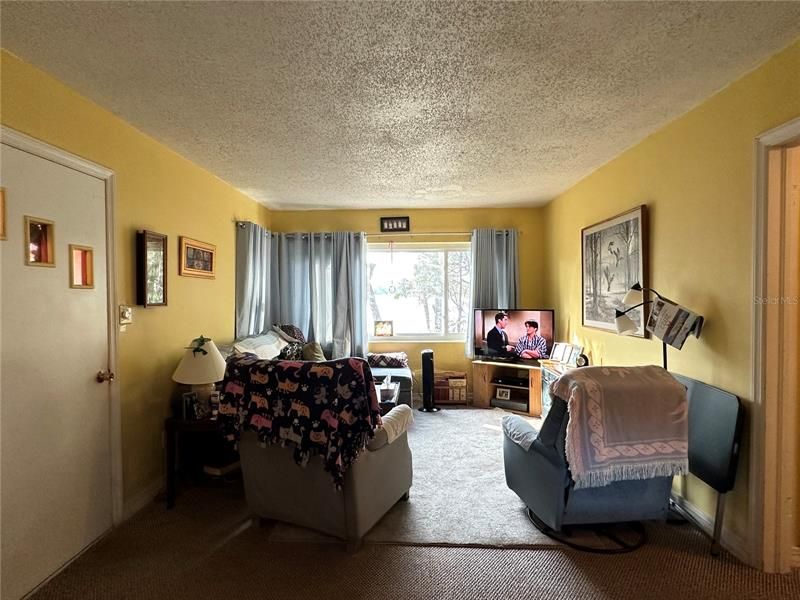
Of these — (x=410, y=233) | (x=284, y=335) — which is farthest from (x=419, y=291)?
(x=284, y=335)

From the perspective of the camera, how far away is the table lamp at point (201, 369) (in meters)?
2.62

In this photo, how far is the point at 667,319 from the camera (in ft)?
7.81

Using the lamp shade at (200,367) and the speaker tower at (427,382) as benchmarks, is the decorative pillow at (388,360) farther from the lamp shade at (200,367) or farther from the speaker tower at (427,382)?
the lamp shade at (200,367)

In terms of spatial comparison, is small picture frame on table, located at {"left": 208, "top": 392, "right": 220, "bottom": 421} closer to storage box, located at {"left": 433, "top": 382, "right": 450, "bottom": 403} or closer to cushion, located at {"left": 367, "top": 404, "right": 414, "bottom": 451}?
cushion, located at {"left": 367, "top": 404, "right": 414, "bottom": 451}

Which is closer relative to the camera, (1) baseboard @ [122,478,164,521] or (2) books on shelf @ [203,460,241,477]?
(1) baseboard @ [122,478,164,521]

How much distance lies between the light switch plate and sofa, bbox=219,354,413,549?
0.81 m

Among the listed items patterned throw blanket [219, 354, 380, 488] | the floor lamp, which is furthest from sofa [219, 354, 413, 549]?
the floor lamp

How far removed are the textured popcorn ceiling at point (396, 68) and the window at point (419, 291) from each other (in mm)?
2307

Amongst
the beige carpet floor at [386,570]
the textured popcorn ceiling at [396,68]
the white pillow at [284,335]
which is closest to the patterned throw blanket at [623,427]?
the beige carpet floor at [386,570]

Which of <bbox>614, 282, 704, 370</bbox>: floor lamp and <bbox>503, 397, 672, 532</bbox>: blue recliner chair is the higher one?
<bbox>614, 282, 704, 370</bbox>: floor lamp

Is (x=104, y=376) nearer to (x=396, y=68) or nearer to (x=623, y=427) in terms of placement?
(x=396, y=68)

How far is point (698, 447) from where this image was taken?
2162 mm

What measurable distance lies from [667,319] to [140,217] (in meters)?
3.37

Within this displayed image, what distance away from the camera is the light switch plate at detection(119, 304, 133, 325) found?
2410 millimetres
